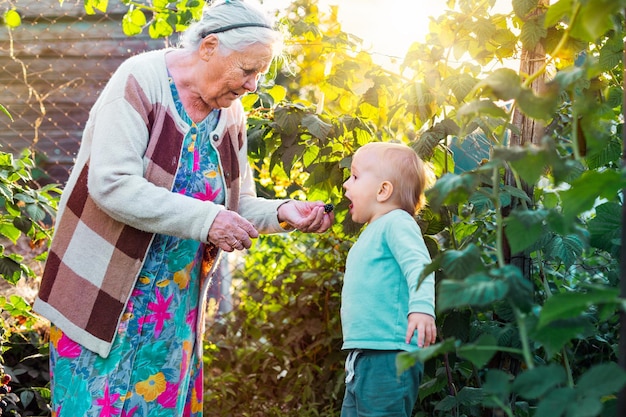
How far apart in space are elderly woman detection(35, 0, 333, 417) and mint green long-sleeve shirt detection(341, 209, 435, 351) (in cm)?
22

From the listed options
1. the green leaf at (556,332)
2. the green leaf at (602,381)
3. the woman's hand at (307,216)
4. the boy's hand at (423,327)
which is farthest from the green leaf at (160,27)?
the green leaf at (602,381)

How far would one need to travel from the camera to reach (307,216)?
228 cm

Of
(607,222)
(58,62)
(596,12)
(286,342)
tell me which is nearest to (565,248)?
(607,222)

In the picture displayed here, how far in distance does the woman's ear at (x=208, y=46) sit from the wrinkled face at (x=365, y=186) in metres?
0.50

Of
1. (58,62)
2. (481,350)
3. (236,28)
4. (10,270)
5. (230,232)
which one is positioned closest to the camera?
(481,350)

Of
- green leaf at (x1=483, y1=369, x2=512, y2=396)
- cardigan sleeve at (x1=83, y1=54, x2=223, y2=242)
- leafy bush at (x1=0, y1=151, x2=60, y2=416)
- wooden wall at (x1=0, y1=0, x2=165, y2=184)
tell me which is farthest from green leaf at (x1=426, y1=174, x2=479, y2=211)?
wooden wall at (x1=0, y1=0, x2=165, y2=184)

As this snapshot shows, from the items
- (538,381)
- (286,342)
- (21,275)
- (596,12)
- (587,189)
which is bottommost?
(286,342)

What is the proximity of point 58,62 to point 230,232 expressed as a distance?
4.17 m

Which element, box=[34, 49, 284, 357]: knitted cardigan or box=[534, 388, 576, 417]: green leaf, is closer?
box=[534, 388, 576, 417]: green leaf

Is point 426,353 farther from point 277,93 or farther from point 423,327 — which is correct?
point 277,93

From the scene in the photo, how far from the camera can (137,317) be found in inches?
84.3

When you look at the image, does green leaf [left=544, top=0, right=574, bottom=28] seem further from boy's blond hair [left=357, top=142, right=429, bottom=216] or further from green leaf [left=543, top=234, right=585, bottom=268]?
green leaf [left=543, top=234, right=585, bottom=268]

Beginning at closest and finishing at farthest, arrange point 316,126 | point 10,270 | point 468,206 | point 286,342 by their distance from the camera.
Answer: point 316,126 < point 10,270 < point 468,206 < point 286,342

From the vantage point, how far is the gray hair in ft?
7.06
